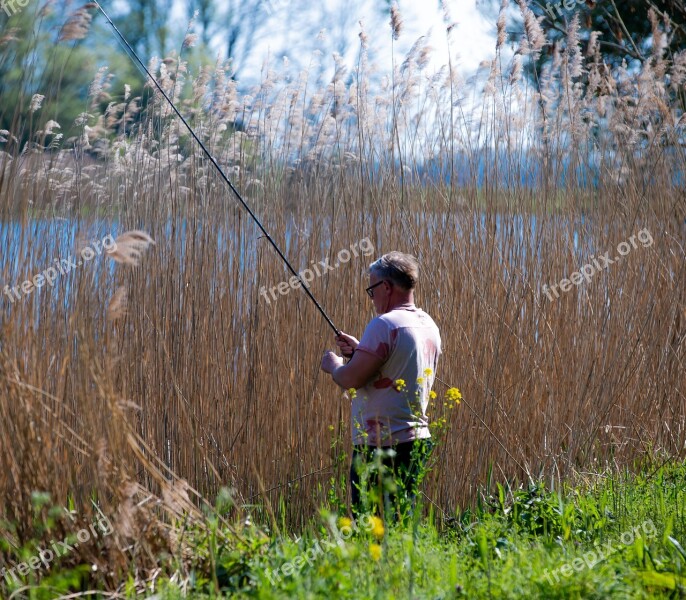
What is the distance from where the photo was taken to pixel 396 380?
131 inches

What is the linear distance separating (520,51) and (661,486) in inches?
93.5

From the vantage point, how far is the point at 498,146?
4676 mm

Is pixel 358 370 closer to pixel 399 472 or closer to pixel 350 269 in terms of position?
pixel 399 472

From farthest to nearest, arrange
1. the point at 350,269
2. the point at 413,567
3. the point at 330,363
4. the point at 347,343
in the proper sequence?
the point at 350,269, the point at 347,343, the point at 330,363, the point at 413,567

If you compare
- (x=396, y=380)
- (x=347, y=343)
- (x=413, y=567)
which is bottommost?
(x=413, y=567)

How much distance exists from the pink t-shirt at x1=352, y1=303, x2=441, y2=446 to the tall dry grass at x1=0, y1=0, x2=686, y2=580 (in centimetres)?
52

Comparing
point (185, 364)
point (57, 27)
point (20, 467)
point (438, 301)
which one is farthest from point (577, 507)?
point (57, 27)

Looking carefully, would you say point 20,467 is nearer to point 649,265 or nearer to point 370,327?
point 370,327

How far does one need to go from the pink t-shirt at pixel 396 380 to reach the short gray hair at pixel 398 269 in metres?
0.12

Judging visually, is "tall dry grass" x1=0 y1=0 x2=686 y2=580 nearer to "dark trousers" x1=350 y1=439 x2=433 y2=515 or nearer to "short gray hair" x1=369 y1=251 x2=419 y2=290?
"dark trousers" x1=350 y1=439 x2=433 y2=515

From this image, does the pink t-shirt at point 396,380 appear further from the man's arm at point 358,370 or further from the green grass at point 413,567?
the green grass at point 413,567

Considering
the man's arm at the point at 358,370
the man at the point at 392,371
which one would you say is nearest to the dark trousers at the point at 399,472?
the man at the point at 392,371

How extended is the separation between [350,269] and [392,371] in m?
1.07

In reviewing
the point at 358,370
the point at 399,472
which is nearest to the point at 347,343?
the point at 358,370
